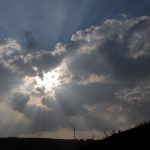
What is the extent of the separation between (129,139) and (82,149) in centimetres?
773

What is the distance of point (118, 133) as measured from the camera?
23.1 metres

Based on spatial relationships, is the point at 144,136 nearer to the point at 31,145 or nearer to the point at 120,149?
the point at 120,149

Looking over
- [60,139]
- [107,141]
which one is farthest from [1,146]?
[107,141]

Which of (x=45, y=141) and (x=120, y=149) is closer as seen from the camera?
(x=120, y=149)

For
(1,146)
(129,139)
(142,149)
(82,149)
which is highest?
(1,146)

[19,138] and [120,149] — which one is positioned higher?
[19,138]

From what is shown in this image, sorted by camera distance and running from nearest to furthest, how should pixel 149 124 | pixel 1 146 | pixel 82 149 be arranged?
pixel 149 124 < pixel 82 149 < pixel 1 146

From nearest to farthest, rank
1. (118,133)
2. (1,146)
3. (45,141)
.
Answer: (118,133) → (1,146) → (45,141)

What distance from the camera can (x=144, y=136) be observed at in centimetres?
1908

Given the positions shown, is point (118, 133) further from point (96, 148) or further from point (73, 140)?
point (73, 140)

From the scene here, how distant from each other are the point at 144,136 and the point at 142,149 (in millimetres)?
1238

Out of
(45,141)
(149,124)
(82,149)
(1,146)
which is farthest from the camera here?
(45,141)

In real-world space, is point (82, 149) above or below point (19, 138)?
below

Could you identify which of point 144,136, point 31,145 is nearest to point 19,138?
point 31,145
